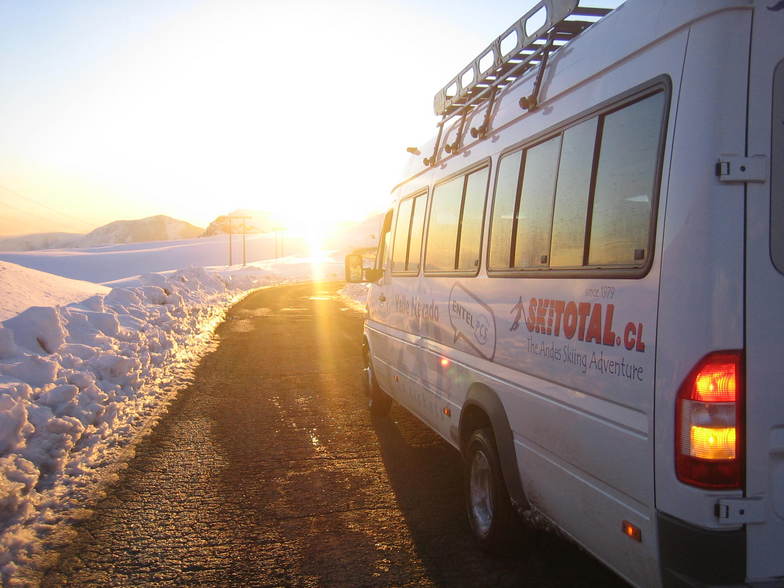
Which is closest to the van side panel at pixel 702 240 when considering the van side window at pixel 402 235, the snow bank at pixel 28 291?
the van side window at pixel 402 235

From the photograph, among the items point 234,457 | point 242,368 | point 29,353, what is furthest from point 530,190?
point 242,368

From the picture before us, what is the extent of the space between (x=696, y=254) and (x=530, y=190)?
5.16 ft

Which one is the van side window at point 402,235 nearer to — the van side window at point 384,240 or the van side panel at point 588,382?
the van side window at point 384,240

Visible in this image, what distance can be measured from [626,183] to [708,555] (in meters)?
1.58

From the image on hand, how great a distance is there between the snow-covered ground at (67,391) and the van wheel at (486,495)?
285 centimetres

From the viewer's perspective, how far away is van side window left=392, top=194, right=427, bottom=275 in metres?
6.44

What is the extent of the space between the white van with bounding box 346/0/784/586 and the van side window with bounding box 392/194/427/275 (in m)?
1.95

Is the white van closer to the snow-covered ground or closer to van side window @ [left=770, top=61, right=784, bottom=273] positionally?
van side window @ [left=770, top=61, right=784, bottom=273]

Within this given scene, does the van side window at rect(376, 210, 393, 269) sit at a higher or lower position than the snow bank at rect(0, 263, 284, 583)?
higher

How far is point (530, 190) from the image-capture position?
3.94 meters

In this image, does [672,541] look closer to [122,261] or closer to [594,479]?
[594,479]

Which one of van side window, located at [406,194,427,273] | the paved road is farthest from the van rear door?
van side window, located at [406,194,427,273]

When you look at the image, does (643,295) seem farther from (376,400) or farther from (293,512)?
(376,400)

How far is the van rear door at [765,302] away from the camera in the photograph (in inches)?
97.2
